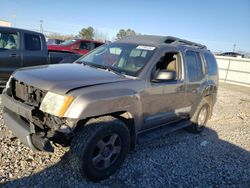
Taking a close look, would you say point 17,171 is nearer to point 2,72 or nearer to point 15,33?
point 2,72

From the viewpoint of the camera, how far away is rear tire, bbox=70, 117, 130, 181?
10.1 feet

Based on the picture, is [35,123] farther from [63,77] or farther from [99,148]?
[99,148]

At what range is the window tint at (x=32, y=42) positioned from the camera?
7180 millimetres

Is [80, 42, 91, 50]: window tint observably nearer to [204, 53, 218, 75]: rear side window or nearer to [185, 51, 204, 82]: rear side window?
[204, 53, 218, 75]: rear side window

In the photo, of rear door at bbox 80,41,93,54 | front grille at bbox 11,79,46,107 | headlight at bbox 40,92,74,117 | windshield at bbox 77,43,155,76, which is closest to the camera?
headlight at bbox 40,92,74,117

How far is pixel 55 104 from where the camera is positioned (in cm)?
294

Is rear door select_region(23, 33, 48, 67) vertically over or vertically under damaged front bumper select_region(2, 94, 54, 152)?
over

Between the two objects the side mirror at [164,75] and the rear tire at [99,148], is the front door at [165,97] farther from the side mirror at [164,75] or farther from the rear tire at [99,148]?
the rear tire at [99,148]

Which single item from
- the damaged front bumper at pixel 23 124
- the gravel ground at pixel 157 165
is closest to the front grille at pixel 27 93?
the damaged front bumper at pixel 23 124

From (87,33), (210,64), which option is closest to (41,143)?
(210,64)

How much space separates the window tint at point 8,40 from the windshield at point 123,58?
10.8ft

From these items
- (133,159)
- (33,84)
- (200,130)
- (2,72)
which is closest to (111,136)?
(133,159)

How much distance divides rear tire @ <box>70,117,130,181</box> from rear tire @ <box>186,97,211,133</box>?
254 centimetres

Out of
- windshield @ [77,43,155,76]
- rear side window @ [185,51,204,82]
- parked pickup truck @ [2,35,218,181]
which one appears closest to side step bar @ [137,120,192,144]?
parked pickup truck @ [2,35,218,181]
